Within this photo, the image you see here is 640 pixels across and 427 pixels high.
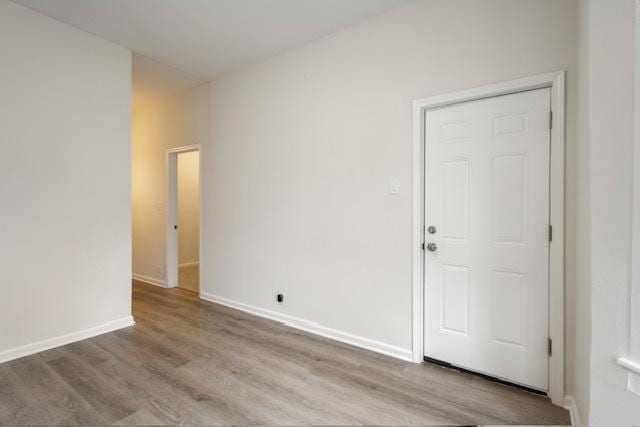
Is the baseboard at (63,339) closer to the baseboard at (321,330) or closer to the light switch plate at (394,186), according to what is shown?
the baseboard at (321,330)

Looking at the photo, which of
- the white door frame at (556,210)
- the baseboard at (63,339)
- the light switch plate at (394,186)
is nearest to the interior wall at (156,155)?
the baseboard at (63,339)

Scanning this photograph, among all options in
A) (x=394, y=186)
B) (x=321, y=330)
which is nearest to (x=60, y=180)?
(x=321, y=330)

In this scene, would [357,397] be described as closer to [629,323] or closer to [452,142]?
[629,323]

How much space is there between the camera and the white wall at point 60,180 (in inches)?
91.0

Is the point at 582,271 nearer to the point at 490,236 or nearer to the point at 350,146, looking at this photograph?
the point at 490,236

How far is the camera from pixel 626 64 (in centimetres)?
122

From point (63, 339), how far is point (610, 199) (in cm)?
394

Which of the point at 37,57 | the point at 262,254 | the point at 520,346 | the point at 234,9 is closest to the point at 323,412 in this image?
the point at 520,346

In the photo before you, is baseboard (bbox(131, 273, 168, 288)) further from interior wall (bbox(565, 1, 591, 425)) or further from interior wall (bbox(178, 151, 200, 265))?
interior wall (bbox(565, 1, 591, 425))

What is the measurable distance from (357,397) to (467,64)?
2.39m

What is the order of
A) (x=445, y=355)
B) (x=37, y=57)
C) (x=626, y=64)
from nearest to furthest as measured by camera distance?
(x=626, y=64), (x=445, y=355), (x=37, y=57)

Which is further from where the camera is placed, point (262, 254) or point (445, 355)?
point (262, 254)

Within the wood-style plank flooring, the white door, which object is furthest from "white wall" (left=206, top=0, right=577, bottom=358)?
the wood-style plank flooring

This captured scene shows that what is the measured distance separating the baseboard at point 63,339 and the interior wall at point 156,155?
144 centimetres
